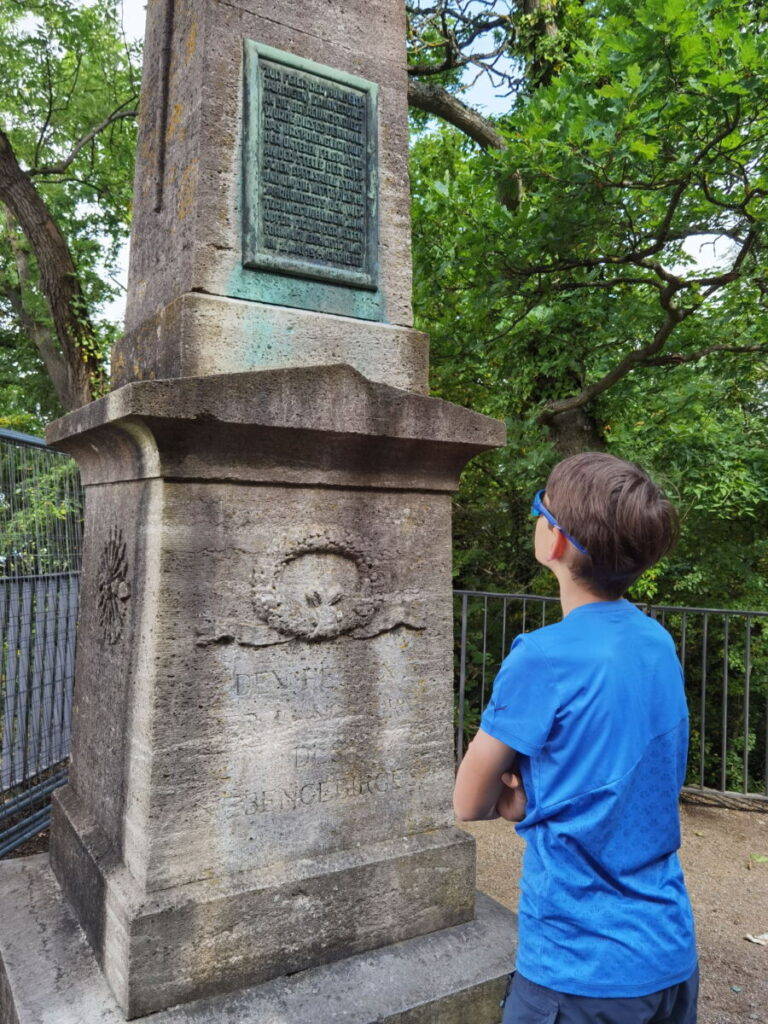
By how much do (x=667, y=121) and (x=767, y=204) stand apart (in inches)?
34.9

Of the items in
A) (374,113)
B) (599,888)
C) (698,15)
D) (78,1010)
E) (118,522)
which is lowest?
(78,1010)

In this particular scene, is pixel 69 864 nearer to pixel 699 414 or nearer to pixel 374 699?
pixel 374 699

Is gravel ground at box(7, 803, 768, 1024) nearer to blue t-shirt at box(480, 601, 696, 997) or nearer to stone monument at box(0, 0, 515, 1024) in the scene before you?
stone monument at box(0, 0, 515, 1024)

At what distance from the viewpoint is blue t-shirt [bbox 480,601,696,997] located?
1.43 meters

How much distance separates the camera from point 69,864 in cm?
289

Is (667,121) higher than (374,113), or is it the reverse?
(667,121)

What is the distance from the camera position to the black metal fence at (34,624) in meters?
4.42

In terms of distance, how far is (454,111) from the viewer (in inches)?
336

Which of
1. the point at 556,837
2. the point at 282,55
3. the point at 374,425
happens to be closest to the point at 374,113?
the point at 282,55

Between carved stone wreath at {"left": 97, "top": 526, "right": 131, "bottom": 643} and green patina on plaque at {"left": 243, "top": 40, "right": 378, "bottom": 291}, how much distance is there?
3.79ft

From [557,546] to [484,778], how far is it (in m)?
0.50

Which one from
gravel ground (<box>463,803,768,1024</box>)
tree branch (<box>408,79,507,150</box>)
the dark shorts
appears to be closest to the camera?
the dark shorts

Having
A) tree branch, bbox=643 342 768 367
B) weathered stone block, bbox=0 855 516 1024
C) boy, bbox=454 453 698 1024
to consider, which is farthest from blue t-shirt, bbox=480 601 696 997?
A: tree branch, bbox=643 342 768 367

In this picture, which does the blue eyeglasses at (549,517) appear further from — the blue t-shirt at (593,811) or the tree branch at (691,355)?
the tree branch at (691,355)
